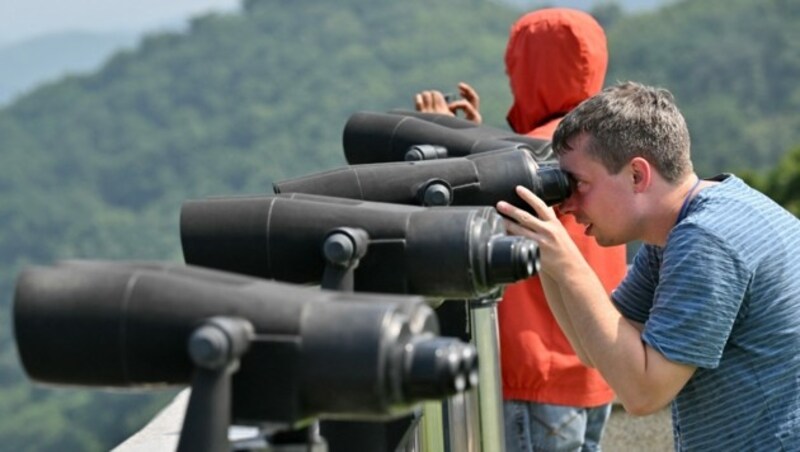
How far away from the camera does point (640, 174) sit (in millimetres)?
3535

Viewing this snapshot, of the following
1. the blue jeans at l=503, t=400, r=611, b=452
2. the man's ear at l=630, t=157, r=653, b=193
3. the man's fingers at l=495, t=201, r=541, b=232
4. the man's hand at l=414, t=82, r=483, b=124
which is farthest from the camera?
the man's hand at l=414, t=82, r=483, b=124

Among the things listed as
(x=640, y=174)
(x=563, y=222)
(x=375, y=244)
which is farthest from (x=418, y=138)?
(x=375, y=244)

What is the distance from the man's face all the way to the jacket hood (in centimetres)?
155

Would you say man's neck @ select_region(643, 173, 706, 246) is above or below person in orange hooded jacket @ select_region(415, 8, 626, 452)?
above

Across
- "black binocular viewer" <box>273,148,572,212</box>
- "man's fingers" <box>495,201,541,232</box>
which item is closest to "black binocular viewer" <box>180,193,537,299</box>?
"man's fingers" <box>495,201,541,232</box>

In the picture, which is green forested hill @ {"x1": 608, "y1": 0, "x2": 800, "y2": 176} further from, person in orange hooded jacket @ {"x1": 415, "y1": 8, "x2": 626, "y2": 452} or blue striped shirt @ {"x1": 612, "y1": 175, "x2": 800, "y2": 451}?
blue striped shirt @ {"x1": 612, "y1": 175, "x2": 800, "y2": 451}

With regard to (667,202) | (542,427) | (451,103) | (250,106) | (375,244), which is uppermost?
(375,244)

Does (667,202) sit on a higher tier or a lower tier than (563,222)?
higher

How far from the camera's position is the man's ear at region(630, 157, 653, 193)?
3.53 m

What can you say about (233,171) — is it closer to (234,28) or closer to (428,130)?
(234,28)

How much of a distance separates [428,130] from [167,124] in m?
96.9

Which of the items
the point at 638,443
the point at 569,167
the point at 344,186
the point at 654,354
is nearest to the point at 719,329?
the point at 654,354

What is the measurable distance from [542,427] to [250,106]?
3716 inches

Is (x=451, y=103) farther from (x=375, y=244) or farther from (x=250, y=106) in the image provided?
(x=250, y=106)
